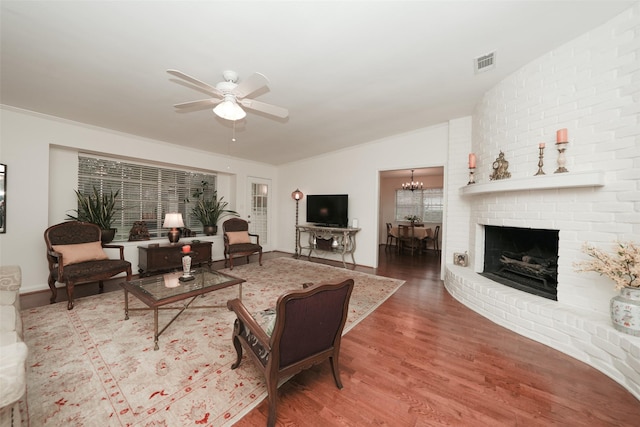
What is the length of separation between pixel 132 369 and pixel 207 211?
13.4 feet

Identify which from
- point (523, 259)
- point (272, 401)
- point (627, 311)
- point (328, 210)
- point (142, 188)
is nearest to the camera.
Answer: point (272, 401)

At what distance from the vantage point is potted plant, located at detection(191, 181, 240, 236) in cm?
554

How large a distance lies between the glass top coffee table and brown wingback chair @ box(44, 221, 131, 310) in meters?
0.83

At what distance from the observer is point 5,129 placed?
318 centimetres

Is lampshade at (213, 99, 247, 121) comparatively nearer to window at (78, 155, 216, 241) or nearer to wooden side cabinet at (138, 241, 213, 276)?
wooden side cabinet at (138, 241, 213, 276)

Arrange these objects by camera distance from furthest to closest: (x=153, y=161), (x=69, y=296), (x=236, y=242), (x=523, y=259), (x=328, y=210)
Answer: (x=328, y=210) → (x=236, y=242) → (x=153, y=161) → (x=523, y=259) → (x=69, y=296)

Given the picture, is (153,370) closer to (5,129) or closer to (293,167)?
(5,129)

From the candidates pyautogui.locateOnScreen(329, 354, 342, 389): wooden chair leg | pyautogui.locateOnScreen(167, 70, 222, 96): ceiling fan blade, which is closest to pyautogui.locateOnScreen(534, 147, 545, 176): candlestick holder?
pyautogui.locateOnScreen(329, 354, 342, 389): wooden chair leg

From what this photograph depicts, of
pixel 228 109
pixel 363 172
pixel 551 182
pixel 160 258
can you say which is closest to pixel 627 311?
pixel 551 182

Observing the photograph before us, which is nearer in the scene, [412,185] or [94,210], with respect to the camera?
[94,210]

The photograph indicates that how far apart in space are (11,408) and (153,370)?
2.90 feet

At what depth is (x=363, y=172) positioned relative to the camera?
Answer: 544 cm

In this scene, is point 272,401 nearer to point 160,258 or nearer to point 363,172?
point 160,258

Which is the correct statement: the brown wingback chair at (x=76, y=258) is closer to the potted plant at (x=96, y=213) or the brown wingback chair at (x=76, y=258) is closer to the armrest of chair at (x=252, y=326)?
the potted plant at (x=96, y=213)
